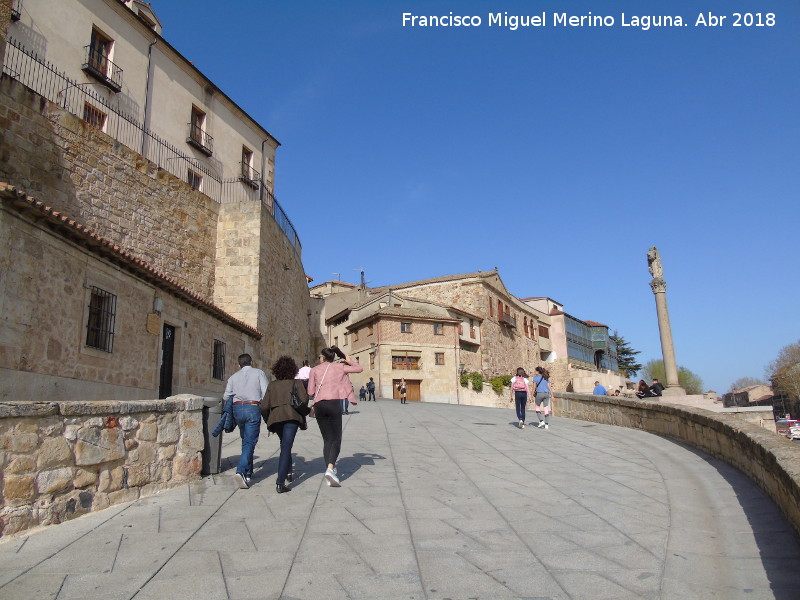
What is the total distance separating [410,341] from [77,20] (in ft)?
85.2

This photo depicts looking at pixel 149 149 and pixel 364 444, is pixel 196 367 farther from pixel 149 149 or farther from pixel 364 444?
pixel 149 149

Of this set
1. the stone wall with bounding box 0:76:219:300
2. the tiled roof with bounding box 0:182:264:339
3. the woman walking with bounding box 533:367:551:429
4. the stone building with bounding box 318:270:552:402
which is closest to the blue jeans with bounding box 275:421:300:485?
the tiled roof with bounding box 0:182:264:339

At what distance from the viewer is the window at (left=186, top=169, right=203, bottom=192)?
73.7ft

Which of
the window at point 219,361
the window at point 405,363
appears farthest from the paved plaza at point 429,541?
the window at point 405,363

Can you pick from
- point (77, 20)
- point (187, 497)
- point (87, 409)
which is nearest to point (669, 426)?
point (187, 497)

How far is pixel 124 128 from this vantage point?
19.4 meters

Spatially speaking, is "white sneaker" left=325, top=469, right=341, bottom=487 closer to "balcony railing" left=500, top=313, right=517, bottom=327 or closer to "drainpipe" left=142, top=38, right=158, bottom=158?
"drainpipe" left=142, top=38, right=158, bottom=158

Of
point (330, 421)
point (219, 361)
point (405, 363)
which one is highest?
point (405, 363)

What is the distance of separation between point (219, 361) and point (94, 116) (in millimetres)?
9074

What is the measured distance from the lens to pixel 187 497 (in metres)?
5.70

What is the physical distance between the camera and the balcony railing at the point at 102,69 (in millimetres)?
18484

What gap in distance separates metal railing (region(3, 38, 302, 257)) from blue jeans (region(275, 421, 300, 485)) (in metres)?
12.8

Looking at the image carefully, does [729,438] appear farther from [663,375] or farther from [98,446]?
[663,375]

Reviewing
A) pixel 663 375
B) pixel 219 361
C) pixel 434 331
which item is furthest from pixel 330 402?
pixel 663 375
